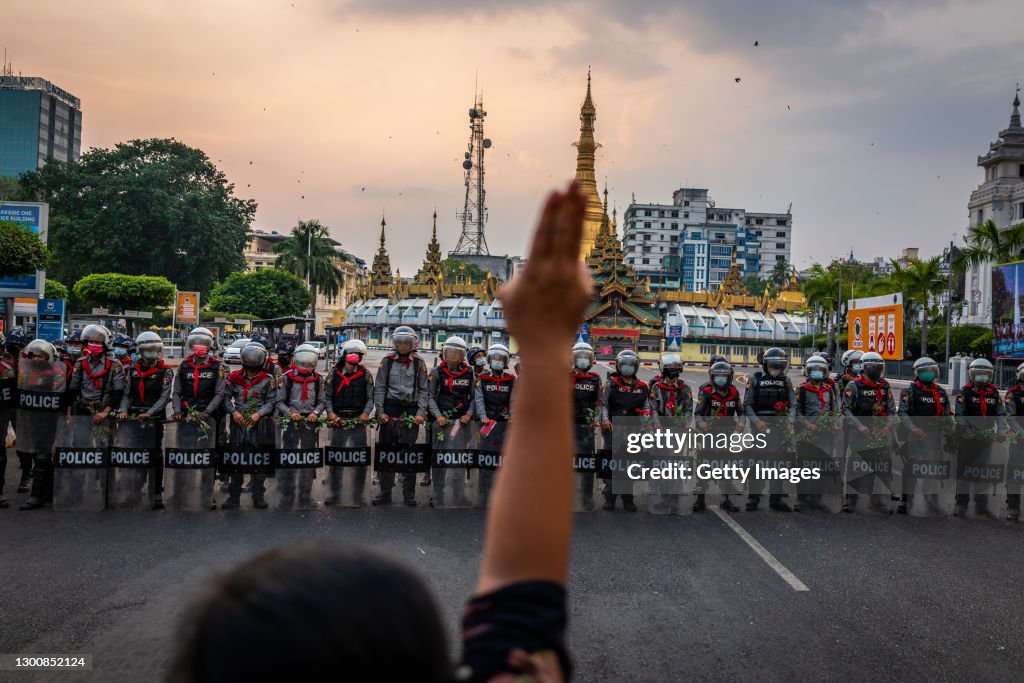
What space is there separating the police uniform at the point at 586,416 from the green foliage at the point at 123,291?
131 feet

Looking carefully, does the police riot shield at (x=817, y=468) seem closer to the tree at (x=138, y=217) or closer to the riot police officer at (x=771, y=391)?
the riot police officer at (x=771, y=391)

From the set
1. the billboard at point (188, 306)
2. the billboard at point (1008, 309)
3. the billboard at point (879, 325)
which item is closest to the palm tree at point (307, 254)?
the billboard at point (188, 306)

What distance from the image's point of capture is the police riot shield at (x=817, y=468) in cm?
966

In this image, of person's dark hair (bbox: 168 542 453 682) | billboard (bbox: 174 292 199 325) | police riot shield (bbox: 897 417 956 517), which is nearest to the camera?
person's dark hair (bbox: 168 542 453 682)

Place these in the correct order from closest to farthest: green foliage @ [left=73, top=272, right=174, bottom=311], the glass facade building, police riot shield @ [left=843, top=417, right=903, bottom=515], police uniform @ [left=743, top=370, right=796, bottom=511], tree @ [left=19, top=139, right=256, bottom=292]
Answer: police riot shield @ [left=843, top=417, right=903, bottom=515]
police uniform @ [left=743, top=370, right=796, bottom=511]
green foliage @ [left=73, top=272, right=174, bottom=311]
tree @ [left=19, top=139, right=256, bottom=292]
the glass facade building

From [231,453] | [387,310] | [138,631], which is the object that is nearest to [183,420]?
[231,453]

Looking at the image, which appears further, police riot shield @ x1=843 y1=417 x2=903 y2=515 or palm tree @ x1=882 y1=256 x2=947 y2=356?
palm tree @ x1=882 y1=256 x2=947 y2=356

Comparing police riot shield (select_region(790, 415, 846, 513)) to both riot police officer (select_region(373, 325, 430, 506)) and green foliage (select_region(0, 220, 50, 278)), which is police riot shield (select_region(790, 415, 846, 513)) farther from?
green foliage (select_region(0, 220, 50, 278))

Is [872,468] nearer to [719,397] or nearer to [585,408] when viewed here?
[719,397]

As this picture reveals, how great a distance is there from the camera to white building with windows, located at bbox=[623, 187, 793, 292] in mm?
121750

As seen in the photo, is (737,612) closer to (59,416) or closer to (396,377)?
(396,377)

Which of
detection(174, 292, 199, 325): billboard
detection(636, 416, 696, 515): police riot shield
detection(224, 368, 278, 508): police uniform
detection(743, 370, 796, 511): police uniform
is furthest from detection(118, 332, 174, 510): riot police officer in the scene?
detection(174, 292, 199, 325): billboard

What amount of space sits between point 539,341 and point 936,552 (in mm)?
8247

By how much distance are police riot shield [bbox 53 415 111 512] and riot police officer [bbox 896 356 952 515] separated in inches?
398
